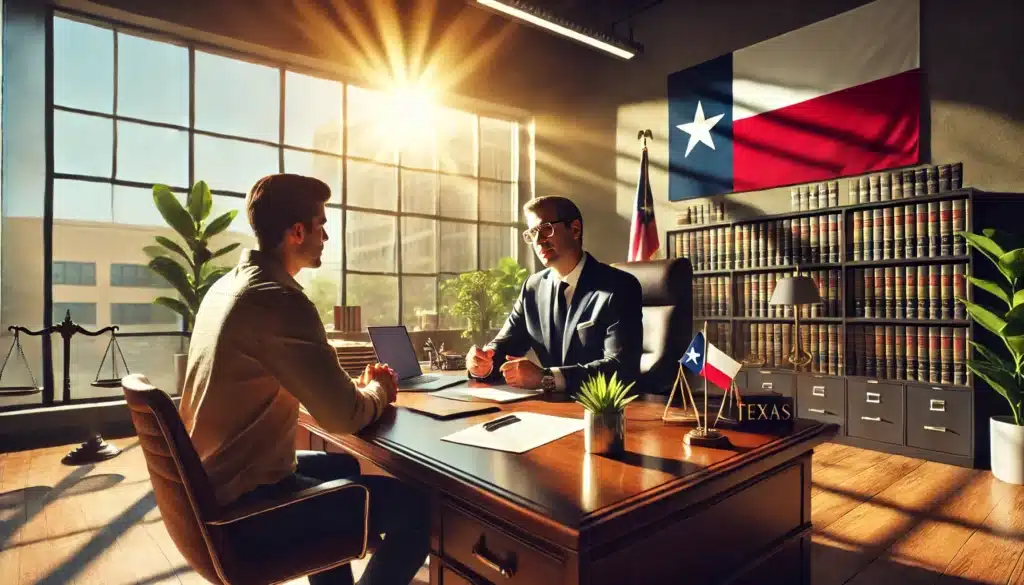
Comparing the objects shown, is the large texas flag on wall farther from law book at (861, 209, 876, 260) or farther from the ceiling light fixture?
the ceiling light fixture

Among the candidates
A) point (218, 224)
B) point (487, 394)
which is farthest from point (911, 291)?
point (218, 224)

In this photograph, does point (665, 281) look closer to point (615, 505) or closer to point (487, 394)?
point (487, 394)

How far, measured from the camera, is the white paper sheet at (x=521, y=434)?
1.25 metres

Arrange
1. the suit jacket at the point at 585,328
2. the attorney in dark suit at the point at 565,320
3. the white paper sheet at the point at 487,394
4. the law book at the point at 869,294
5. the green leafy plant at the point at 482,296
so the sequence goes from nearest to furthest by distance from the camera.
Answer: the white paper sheet at the point at 487,394 < the attorney in dark suit at the point at 565,320 < the suit jacket at the point at 585,328 < the law book at the point at 869,294 < the green leafy plant at the point at 482,296

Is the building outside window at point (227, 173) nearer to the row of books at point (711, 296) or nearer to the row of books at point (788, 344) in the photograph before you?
the row of books at point (711, 296)

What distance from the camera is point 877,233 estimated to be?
3.94 m

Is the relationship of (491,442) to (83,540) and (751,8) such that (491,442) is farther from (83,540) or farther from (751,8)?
(751,8)

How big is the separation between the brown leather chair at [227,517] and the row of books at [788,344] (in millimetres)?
3895

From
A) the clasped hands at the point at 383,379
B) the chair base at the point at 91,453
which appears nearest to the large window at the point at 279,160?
the chair base at the point at 91,453

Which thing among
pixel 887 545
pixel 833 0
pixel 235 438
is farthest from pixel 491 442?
pixel 833 0

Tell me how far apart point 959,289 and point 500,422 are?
3572mm

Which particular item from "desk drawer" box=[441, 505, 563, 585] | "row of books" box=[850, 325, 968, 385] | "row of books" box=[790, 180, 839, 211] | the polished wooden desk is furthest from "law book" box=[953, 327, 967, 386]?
"desk drawer" box=[441, 505, 563, 585]

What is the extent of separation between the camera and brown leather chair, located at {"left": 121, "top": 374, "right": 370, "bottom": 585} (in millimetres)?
1079

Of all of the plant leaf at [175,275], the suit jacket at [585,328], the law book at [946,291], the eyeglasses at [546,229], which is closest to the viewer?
the suit jacket at [585,328]
